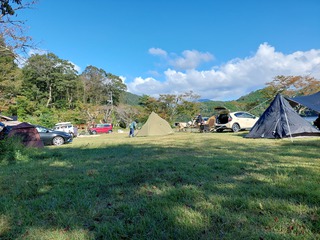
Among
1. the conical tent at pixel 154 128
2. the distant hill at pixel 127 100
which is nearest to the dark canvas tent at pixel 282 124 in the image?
the conical tent at pixel 154 128

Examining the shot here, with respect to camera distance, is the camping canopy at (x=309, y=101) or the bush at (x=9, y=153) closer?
the bush at (x=9, y=153)

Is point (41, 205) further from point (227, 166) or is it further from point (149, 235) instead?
point (227, 166)

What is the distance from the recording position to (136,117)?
135ft

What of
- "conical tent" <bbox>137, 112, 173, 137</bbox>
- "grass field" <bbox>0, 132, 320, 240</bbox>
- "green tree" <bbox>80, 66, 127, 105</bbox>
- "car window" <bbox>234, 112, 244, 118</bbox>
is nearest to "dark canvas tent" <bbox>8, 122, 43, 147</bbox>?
"grass field" <bbox>0, 132, 320, 240</bbox>

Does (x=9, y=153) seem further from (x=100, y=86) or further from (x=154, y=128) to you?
(x=100, y=86)

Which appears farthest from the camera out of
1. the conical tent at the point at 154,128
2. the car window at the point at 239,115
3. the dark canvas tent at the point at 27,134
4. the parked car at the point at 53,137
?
the conical tent at the point at 154,128

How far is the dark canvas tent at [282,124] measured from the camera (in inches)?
397

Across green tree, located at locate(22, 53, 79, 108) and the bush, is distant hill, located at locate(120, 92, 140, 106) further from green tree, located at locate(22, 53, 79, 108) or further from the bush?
the bush

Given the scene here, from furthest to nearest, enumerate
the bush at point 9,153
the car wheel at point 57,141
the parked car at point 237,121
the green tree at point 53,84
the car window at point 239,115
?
the green tree at point 53,84 → the car window at point 239,115 → the parked car at point 237,121 → the car wheel at point 57,141 → the bush at point 9,153

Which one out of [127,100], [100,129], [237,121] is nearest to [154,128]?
[237,121]

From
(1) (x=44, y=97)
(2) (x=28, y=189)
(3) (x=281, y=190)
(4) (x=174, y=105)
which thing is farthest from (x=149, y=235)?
(1) (x=44, y=97)

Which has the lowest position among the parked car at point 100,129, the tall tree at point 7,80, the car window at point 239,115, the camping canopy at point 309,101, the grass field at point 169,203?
the grass field at point 169,203

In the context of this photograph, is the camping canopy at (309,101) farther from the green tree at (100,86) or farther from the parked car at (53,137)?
the green tree at (100,86)

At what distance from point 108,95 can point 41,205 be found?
5227 cm
